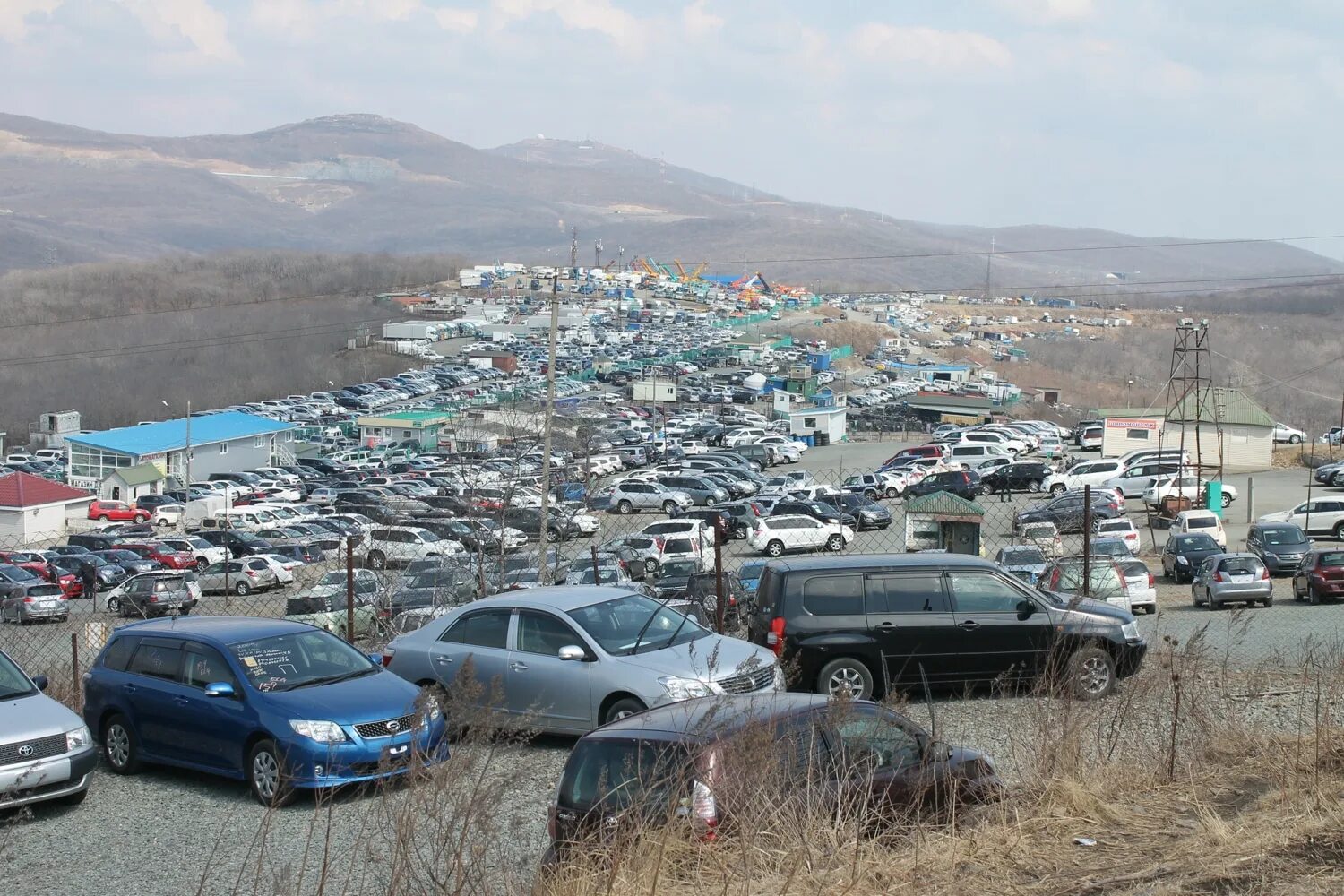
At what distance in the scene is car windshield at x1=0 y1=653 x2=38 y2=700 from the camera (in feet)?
27.9

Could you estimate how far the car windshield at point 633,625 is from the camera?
30.2ft

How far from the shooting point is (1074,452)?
57.5 meters

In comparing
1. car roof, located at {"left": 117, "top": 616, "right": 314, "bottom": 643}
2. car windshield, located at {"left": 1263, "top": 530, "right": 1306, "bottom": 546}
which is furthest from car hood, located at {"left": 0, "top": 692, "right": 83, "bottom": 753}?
car windshield, located at {"left": 1263, "top": 530, "right": 1306, "bottom": 546}

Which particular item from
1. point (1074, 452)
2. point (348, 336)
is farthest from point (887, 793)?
point (348, 336)

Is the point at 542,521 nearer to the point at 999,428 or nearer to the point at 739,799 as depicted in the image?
the point at 739,799

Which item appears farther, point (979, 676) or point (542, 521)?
point (542, 521)

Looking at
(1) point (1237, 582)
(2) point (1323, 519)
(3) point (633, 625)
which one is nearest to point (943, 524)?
(1) point (1237, 582)

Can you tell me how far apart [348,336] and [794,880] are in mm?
129801

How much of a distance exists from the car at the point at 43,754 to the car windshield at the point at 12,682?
0.07 metres

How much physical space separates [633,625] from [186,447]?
58075mm

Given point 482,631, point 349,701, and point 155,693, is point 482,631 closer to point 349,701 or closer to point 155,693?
point 349,701

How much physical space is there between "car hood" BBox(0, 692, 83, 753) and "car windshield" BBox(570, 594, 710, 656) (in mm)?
3400

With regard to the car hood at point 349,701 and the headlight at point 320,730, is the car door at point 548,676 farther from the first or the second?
the headlight at point 320,730

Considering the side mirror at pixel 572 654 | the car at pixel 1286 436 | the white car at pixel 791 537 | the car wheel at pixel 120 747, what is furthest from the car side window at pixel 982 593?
the car at pixel 1286 436
